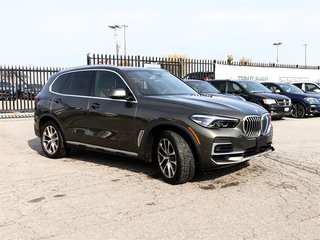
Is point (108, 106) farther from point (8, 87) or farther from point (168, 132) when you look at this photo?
point (8, 87)

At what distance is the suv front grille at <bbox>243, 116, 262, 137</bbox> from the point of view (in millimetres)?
5660

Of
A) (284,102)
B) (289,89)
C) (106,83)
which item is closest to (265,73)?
(289,89)

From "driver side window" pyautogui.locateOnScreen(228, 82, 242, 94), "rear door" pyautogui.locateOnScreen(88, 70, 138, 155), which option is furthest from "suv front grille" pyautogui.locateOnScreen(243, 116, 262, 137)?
"driver side window" pyautogui.locateOnScreen(228, 82, 242, 94)

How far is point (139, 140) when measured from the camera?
6.12m

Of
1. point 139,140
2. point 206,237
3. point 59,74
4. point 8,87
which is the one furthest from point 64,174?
point 8,87

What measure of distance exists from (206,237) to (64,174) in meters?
3.31

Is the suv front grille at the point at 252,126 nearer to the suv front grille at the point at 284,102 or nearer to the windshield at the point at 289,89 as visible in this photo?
the suv front grille at the point at 284,102

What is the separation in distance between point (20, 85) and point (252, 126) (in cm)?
1594

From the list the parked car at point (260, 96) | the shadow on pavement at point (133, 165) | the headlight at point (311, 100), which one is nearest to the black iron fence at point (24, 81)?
the parked car at point (260, 96)

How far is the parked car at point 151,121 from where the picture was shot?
552 cm

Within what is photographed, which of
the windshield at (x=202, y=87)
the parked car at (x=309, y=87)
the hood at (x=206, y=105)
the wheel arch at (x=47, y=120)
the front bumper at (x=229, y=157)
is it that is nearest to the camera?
the front bumper at (x=229, y=157)

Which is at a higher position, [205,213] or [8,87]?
[8,87]

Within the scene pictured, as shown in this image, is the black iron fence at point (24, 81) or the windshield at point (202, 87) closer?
the windshield at point (202, 87)

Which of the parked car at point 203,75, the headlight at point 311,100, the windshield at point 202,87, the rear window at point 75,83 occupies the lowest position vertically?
the headlight at point 311,100
